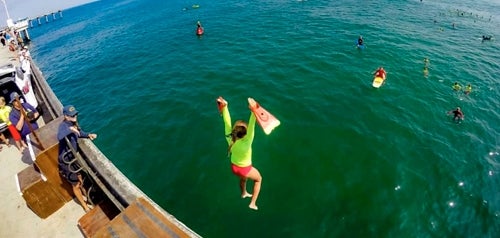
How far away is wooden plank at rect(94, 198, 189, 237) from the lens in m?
6.98

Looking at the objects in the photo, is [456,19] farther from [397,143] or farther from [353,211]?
[353,211]

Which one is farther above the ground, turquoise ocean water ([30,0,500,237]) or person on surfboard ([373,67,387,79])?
person on surfboard ([373,67,387,79])

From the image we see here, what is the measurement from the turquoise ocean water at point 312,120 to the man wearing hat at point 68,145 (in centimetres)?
492

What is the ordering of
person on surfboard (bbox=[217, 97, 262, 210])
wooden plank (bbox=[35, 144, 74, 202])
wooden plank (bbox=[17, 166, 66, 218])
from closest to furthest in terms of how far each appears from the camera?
person on surfboard (bbox=[217, 97, 262, 210])
wooden plank (bbox=[35, 144, 74, 202])
wooden plank (bbox=[17, 166, 66, 218])

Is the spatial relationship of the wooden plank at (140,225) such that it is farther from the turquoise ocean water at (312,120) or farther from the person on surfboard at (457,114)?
the person on surfboard at (457,114)

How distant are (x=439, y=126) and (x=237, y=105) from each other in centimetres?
1414

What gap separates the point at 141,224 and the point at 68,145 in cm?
384

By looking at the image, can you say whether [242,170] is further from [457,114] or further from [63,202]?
[457,114]

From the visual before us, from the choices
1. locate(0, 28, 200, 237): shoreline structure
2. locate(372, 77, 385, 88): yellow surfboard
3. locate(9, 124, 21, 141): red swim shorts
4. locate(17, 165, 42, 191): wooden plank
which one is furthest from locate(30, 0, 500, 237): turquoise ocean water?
locate(17, 165, 42, 191): wooden plank

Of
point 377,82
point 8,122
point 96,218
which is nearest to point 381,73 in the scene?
point 377,82

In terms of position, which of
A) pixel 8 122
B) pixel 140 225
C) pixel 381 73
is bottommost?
pixel 381 73

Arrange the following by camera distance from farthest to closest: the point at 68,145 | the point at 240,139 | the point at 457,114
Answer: the point at 457,114 → the point at 68,145 → the point at 240,139

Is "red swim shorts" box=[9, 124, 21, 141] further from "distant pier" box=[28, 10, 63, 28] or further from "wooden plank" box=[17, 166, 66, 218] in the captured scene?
"distant pier" box=[28, 10, 63, 28]

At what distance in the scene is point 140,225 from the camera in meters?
7.21
